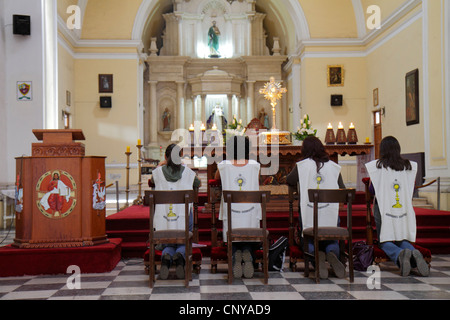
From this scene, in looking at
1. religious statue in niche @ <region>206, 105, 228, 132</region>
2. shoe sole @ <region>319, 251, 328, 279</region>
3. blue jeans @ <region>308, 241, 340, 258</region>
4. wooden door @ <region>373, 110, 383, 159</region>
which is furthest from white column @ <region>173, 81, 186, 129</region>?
shoe sole @ <region>319, 251, 328, 279</region>

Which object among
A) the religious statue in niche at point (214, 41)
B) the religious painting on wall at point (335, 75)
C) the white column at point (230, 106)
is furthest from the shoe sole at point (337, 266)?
the religious statue in niche at point (214, 41)

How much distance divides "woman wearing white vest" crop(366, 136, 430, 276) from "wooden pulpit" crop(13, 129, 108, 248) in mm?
3199

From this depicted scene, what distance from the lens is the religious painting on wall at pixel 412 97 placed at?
36.5 feet

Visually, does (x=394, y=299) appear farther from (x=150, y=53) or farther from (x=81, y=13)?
(x=150, y=53)

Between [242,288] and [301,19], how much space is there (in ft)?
38.8

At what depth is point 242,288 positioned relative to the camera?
4535 mm

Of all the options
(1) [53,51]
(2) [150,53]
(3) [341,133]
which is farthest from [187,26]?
(3) [341,133]

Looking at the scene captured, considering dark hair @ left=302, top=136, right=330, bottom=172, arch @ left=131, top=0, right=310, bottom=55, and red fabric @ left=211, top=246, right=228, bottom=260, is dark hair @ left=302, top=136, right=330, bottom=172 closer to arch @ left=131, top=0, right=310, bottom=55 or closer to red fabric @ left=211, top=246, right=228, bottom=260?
red fabric @ left=211, top=246, right=228, bottom=260

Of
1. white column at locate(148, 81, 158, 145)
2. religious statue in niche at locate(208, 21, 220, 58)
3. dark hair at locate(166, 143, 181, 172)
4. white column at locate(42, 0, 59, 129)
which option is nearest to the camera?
dark hair at locate(166, 143, 181, 172)

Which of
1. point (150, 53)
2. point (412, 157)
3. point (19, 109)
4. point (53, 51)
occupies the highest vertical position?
point (150, 53)

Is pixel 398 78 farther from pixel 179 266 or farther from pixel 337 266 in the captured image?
pixel 179 266

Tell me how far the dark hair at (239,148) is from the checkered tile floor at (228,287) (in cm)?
131

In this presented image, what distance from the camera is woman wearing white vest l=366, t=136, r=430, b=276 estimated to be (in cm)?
516
